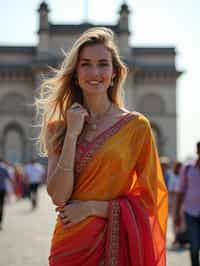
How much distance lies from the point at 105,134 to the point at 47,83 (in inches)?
22.4

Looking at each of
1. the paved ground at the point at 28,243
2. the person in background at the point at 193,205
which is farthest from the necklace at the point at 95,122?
the paved ground at the point at 28,243

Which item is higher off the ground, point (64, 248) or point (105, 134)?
point (105, 134)

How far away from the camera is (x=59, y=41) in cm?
5106

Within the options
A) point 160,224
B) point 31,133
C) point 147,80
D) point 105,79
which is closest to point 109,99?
point 105,79

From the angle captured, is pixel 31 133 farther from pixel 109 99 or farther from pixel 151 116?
pixel 109 99

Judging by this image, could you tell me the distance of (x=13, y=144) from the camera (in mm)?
57375

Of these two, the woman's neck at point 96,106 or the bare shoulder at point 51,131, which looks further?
the woman's neck at point 96,106

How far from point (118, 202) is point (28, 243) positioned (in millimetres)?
8164

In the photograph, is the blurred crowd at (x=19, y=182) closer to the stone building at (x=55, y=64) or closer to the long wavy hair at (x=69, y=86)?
the long wavy hair at (x=69, y=86)

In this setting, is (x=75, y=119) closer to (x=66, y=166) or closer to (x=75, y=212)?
(x=66, y=166)

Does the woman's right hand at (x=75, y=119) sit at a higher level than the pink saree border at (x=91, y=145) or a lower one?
higher

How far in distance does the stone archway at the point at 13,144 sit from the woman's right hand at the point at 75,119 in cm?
4534

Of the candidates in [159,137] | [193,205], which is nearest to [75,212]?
[193,205]

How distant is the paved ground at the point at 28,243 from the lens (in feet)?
30.2
